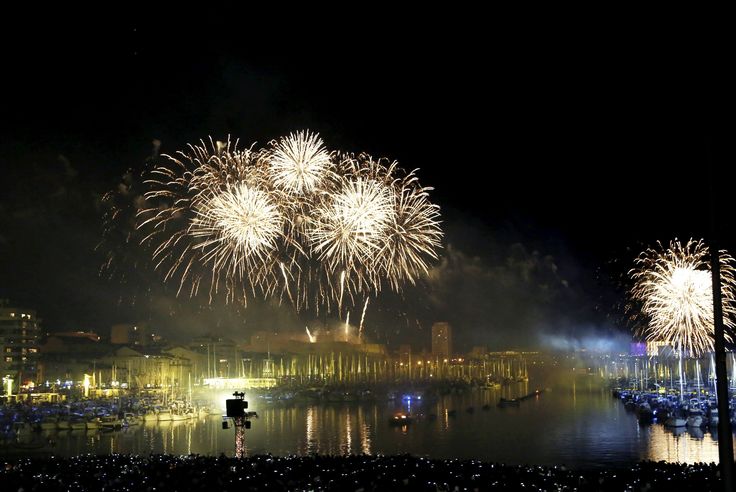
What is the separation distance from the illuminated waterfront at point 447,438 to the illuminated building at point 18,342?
117ft

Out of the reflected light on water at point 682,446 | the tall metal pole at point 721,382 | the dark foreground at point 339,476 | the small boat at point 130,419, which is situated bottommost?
the small boat at point 130,419

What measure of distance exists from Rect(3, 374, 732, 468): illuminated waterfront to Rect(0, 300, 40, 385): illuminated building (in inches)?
1402

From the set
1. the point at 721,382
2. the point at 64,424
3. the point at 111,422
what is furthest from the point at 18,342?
the point at 721,382

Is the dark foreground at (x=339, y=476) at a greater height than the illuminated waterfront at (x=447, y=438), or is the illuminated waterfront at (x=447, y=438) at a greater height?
the dark foreground at (x=339, y=476)

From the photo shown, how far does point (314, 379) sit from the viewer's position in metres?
124

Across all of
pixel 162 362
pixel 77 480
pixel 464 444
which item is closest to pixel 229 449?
pixel 464 444

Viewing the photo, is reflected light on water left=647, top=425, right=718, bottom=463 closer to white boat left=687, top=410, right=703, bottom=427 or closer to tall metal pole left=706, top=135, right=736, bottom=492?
white boat left=687, top=410, right=703, bottom=427

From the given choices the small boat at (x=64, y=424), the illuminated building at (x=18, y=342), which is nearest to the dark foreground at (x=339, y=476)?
the small boat at (x=64, y=424)

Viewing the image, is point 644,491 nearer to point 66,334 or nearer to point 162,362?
point 162,362

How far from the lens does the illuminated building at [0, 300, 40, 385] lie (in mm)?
94625

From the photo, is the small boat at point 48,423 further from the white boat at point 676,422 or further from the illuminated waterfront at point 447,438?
the white boat at point 676,422

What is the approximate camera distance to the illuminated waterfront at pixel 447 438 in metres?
42.8

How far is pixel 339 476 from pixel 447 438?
34.5 metres

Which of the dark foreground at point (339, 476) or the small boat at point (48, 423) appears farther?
the small boat at point (48, 423)
